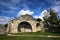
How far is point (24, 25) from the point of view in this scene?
20.3m

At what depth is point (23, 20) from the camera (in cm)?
1912

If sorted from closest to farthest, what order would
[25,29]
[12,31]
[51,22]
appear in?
[12,31] < [25,29] < [51,22]

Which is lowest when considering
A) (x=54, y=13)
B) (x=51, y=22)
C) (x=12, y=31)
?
(x=12, y=31)

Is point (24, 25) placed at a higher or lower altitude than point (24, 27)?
higher

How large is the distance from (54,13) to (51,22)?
1834mm

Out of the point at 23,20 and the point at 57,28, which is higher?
the point at 23,20

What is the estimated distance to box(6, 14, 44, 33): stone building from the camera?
1878cm

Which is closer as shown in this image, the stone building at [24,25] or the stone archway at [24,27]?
the stone building at [24,25]

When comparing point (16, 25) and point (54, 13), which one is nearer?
point (16, 25)

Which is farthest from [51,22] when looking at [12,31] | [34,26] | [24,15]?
[12,31]

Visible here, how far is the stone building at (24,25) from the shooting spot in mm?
18781

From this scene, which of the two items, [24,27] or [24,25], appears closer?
[24,27]

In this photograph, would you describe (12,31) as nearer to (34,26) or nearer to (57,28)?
(34,26)

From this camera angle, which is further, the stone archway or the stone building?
the stone archway
